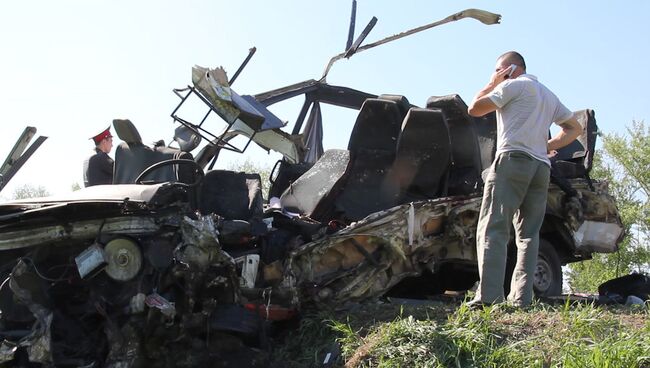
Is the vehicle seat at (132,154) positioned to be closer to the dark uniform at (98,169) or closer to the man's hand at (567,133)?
the dark uniform at (98,169)

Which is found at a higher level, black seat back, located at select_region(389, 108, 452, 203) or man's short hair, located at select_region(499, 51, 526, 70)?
man's short hair, located at select_region(499, 51, 526, 70)

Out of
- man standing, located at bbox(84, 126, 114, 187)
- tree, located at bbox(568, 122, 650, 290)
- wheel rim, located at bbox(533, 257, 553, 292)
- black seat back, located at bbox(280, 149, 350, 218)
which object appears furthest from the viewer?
tree, located at bbox(568, 122, 650, 290)

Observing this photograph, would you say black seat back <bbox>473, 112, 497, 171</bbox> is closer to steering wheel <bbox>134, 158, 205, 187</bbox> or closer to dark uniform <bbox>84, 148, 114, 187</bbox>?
steering wheel <bbox>134, 158, 205, 187</bbox>

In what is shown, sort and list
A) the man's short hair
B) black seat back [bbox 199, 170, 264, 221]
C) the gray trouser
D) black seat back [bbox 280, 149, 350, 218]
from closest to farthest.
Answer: the gray trouser
the man's short hair
black seat back [bbox 199, 170, 264, 221]
black seat back [bbox 280, 149, 350, 218]

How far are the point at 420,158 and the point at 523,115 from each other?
1.52 m

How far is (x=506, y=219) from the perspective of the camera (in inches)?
179

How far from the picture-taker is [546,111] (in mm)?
4738

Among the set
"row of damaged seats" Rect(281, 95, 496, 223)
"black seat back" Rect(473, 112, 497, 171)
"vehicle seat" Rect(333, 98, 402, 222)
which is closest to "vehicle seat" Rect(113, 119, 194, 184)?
"row of damaged seats" Rect(281, 95, 496, 223)

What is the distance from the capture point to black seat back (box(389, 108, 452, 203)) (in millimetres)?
5957

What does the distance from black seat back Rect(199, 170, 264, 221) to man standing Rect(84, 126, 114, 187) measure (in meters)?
1.70

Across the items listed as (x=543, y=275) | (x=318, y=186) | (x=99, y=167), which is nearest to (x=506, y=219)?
(x=318, y=186)

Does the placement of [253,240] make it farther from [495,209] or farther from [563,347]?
[563,347]

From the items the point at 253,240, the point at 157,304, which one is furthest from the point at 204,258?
the point at 253,240

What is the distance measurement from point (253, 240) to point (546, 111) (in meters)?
2.35
